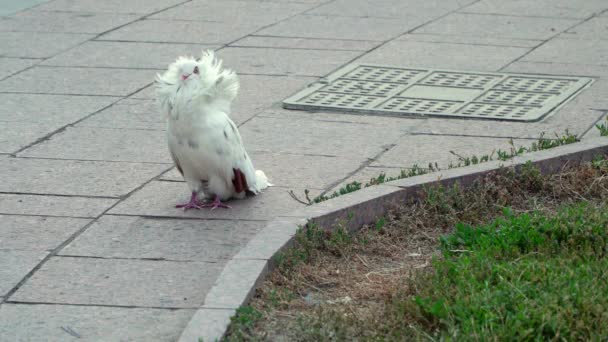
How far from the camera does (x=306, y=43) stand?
1012 centimetres

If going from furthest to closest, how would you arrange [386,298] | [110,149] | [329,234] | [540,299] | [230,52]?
[230,52] → [110,149] → [329,234] → [386,298] → [540,299]

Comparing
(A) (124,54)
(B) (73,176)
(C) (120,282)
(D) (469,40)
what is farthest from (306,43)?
(C) (120,282)

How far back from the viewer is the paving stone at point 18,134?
7.16 m

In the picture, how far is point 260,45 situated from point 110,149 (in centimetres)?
325

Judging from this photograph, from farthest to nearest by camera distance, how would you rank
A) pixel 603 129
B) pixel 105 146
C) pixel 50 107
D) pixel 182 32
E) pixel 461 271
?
1. pixel 182 32
2. pixel 50 107
3. pixel 105 146
4. pixel 603 129
5. pixel 461 271

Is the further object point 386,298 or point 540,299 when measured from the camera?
point 386,298

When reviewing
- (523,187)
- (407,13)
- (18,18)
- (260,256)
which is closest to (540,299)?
(260,256)

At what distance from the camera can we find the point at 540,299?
14.1ft

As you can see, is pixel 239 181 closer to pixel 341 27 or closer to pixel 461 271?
pixel 461 271

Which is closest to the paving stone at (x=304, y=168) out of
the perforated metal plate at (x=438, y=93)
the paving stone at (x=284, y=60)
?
the perforated metal plate at (x=438, y=93)

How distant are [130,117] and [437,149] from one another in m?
2.32

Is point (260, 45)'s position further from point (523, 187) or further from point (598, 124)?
point (523, 187)

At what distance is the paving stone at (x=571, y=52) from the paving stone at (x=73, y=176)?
13.2 feet

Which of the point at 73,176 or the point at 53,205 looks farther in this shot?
the point at 73,176
